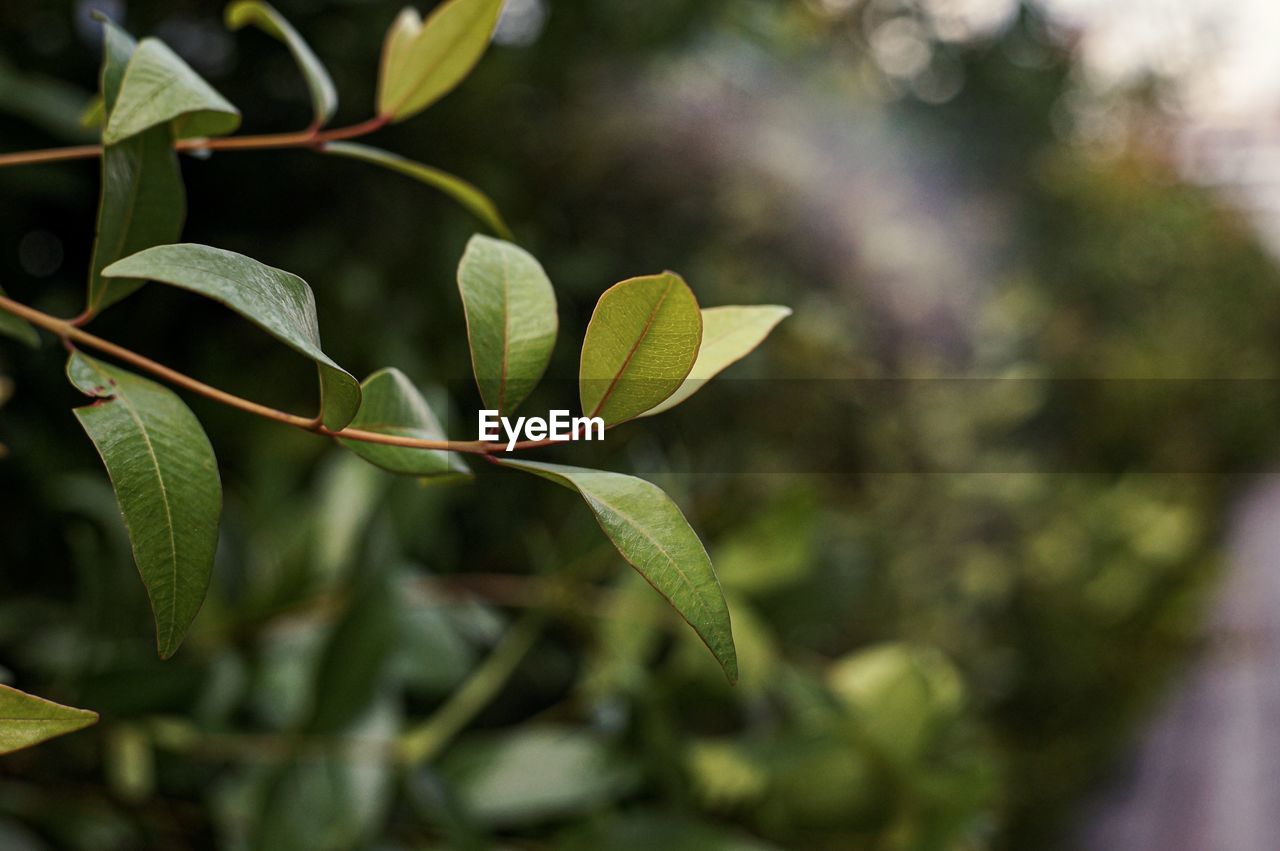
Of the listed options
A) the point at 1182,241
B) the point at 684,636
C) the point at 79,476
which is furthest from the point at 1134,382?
the point at 79,476

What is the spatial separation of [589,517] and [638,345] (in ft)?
0.62

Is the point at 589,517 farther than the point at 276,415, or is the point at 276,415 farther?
the point at 589,517

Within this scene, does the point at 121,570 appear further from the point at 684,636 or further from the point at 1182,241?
the point at 1182,241

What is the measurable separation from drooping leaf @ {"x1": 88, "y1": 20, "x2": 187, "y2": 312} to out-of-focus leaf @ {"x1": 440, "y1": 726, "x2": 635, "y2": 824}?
161 millimetres

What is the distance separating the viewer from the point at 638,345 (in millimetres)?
81

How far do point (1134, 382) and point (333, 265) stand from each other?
108 centimetres

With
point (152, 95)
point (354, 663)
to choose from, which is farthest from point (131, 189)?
point (354, 663)

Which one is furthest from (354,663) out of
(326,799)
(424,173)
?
(424,173)

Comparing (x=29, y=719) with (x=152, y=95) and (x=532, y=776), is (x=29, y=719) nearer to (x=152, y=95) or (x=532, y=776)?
(x=152, y=95)

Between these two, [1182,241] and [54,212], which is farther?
[1182,241]

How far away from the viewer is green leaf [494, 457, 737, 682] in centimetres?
8

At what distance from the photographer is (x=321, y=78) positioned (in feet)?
0.42

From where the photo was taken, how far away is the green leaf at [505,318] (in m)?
0.09

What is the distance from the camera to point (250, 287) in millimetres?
71
